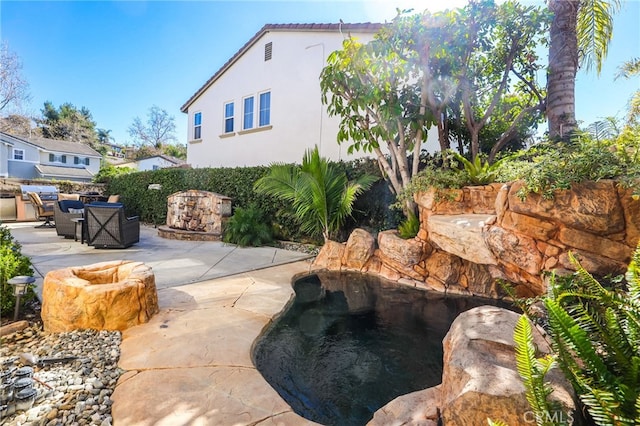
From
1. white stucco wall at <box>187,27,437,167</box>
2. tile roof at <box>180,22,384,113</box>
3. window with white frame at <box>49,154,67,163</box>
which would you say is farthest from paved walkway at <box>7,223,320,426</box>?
window with white frame at <box>49,154,67,163</box>

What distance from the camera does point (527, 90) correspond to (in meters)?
6.60

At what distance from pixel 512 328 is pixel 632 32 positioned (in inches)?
317

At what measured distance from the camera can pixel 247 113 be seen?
1182 cm

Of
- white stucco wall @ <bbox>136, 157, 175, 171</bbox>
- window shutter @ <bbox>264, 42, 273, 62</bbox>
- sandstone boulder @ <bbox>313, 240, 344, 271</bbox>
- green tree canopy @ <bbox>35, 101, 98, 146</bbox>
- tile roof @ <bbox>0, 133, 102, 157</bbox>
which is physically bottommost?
sandstone boulder @ <bbox>313, 240, 344, 271</bbox>

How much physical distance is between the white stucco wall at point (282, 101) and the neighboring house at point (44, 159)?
20.5 metres

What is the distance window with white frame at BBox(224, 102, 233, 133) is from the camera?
40.5ft

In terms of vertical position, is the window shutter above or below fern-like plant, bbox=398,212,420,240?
above

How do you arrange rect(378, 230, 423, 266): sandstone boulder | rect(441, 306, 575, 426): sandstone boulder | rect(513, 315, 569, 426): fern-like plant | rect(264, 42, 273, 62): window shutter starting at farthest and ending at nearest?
rect(264, 42, 273, 62): window shutter < rect(378, 230, 423, 266): sandstone boulder < rect(441, 306, 575, 426): sandstone boulder < rect(513, 315, 569, 426): fern-like plant

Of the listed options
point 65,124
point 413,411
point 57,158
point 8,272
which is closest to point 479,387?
point 413,411

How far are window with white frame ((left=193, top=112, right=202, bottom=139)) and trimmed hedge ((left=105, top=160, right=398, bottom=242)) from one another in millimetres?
2913

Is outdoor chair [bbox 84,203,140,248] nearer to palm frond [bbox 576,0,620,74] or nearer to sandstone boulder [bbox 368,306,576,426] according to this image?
sandstone boulder [bbox 368,306,576,426]

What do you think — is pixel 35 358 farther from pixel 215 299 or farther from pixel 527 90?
pixel 527 90

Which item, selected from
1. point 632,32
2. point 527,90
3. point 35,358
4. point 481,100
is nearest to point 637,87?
point 632,32

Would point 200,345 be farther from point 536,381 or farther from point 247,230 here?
point 247,230
